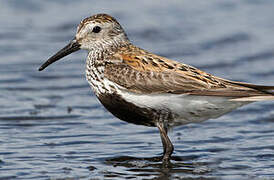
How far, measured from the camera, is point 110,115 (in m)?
12.6


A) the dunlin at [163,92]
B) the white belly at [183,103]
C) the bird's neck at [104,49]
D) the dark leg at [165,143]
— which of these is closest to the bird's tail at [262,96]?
the dunlin at [163,92]

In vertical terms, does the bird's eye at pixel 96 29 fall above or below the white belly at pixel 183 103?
above

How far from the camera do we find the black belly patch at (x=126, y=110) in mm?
9828

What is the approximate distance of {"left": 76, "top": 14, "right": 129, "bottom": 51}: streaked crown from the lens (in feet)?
→ 34.9

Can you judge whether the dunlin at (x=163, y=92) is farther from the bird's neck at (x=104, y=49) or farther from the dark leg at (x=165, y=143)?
the bird's neck at (x=104, y=49)

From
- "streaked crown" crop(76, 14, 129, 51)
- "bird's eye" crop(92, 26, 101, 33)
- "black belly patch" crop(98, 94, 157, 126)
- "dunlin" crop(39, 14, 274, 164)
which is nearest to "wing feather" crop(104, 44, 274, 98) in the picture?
"dunlin" crop(39, 14, 274, 164)

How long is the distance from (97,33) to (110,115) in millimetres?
2326

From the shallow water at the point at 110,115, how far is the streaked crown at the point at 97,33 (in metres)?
1.60

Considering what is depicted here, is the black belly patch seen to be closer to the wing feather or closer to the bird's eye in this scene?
the wing feather

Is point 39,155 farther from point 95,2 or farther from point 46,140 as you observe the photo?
point 95,2

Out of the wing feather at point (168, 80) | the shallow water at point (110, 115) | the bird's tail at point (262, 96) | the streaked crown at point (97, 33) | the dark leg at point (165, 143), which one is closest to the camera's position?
the bird's tail at point (262, 96)

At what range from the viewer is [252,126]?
11.9 meters

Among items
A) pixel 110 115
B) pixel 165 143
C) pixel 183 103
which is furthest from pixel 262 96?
pixel 110 115

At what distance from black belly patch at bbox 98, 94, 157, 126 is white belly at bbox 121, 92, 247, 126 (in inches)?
3.0
